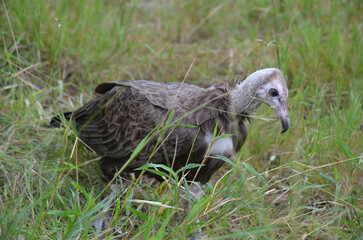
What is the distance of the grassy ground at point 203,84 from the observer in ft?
8.66

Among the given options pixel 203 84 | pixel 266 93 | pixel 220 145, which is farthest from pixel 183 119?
pixel 203 84

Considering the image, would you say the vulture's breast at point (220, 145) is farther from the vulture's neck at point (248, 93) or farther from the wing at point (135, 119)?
the vulture's neck at point (248, 93)

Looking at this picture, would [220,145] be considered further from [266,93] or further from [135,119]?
[135,119]

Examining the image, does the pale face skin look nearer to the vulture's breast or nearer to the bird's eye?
the bird's eye

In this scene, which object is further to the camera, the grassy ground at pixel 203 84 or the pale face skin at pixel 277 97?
the pale face skin at pixel 277 97

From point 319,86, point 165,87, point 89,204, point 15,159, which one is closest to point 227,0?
point 319,86

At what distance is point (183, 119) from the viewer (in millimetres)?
2994

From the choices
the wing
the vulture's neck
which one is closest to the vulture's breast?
the wing

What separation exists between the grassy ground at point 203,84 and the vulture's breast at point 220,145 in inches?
7.2

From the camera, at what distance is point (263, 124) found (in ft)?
12.7

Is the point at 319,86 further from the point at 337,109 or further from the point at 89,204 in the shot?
the point at 89,204

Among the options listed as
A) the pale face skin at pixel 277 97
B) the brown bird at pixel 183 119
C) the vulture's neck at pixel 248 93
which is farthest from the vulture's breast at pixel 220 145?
the pale face skin at pixel 277 97

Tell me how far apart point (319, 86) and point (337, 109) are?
1.69 ft

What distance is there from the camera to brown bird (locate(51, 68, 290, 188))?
2941 millimetres
